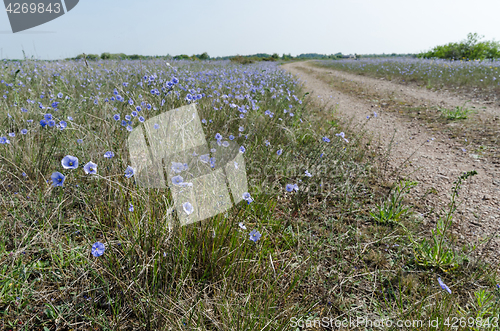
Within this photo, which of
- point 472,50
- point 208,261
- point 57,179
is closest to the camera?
point 57,179

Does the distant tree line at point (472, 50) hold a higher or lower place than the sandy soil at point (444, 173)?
higher

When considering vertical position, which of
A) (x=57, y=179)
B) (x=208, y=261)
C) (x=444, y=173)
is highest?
(x=57, y=179)

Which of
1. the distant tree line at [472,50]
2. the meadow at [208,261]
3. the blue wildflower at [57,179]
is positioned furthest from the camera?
the distant tree line at [472,50]

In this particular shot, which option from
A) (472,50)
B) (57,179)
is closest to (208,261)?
(57,179)

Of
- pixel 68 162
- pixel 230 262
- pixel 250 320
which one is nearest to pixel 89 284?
pixel 68 162

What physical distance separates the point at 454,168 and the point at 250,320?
3847 mm

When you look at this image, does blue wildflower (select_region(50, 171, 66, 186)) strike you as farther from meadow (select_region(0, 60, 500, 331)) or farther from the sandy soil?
the sandy soil

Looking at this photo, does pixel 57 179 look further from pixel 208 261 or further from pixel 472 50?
pixel 472 50

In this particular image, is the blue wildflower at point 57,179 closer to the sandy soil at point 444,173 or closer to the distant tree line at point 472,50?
the sandy soil at point 444,173

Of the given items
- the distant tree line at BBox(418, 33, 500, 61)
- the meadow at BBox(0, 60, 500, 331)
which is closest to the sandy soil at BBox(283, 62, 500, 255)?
the meadow at BBox(0, 60, 500, 331)

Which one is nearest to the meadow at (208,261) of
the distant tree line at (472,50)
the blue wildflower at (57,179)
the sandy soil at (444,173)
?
the blue wildflower at (57,179)

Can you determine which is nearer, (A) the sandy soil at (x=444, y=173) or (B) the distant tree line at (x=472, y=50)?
(A) the sandy soil at (x=444, y=173)

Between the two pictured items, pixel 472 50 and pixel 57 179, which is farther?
pixel 472 50

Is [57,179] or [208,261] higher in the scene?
[57,179]
